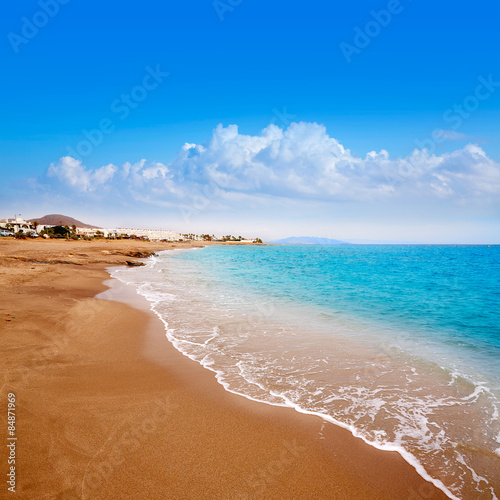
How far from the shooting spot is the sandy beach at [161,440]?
3438mm

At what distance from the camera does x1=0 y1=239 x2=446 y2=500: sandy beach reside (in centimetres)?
344

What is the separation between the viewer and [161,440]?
4188 millimetres

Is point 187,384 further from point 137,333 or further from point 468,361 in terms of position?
point 468,361

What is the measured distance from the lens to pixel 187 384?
6121 mm
